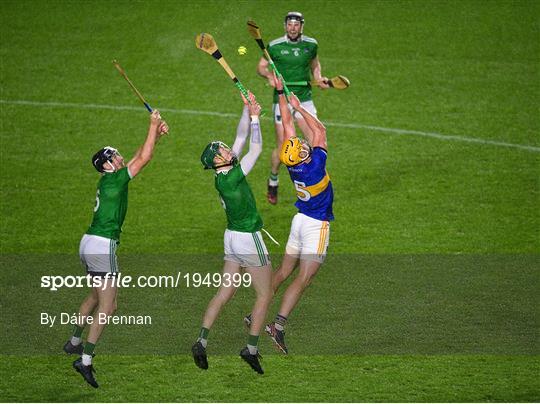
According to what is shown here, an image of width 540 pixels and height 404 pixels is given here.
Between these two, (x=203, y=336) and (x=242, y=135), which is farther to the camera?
(x=242, y=135)

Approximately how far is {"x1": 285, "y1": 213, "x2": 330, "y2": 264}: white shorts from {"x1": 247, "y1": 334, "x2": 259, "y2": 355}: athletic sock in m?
1.32

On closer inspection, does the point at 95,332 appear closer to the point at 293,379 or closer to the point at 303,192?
the point at 293,379

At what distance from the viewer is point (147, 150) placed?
15.1 meters

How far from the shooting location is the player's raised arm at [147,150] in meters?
15.0

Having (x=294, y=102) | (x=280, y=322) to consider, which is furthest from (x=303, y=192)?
(x=280, y=322)

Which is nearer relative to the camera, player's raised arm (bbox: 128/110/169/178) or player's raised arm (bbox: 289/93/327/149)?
player's raised arm (bbox: 128/110/169/178)

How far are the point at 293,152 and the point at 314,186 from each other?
0.54m

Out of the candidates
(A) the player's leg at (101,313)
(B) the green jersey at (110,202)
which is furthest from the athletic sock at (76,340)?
(B) the green jersey at (110,202)

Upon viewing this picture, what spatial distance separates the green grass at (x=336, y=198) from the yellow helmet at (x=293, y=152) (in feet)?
7.86

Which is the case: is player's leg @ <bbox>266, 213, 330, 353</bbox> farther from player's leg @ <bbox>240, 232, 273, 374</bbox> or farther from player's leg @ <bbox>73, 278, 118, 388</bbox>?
player's leg @ <bbox>73, 278, 118, 388</bbox>

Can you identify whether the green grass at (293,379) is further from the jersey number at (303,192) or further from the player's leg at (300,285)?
the jersey number at (303,192)

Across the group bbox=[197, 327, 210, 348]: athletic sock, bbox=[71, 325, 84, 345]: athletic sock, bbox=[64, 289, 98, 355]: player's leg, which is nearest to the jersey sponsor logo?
bbox=[197, 327, 210, 348]: athletic sock

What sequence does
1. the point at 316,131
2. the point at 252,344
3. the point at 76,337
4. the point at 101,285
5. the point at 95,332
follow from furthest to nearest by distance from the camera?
the point at 316,131
the point at 76,337
the point at 252,344
the point at 101,285
the point at 95,332

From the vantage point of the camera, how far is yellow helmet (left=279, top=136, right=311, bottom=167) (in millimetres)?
15664
